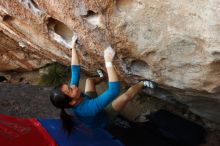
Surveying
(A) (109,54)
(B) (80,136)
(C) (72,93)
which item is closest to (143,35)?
(A) (109,54)

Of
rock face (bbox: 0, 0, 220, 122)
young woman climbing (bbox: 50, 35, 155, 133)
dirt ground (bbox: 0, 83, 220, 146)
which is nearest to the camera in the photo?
rock face (bbox: 0, 0, 220, 122)

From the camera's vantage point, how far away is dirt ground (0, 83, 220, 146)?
17.1 feet

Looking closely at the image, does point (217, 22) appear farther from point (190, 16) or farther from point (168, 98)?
point (168, 98)

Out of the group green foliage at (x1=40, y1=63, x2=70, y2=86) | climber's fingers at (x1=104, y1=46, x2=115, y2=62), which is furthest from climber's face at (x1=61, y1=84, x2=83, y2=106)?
green foliage at (x1=40, y1=63, x2=70, y2=86)

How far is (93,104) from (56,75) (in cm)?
220

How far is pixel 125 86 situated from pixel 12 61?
1.89 metres

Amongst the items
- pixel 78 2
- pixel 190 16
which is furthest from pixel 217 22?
pixel 78 2

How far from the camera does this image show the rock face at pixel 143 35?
3.13 m

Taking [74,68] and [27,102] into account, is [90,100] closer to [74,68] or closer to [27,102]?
[74,68]

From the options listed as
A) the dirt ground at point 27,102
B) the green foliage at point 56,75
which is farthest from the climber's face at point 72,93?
the green foliage at point 56,75

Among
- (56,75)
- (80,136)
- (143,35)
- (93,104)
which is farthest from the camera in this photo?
(56,75)

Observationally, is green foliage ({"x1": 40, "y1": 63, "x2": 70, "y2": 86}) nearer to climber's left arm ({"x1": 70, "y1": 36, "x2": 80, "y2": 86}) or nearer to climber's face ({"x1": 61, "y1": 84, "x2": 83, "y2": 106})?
climber's left arm ({"x1": 70, "y1": 36, "x2": 80, "y2": 86})

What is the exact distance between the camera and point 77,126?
421cm

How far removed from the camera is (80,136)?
4176 millimetres
